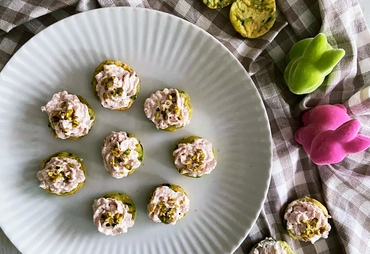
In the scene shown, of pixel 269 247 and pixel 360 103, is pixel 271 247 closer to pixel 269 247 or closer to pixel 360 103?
pixel 269 247

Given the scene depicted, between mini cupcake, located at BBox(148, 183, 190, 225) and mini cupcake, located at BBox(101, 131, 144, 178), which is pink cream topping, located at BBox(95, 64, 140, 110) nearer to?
mini cupcake, located at BBox(101, 131, 144, 178)

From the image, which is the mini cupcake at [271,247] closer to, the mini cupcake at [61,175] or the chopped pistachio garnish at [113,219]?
the chopped pistachio garnish at [113,219]

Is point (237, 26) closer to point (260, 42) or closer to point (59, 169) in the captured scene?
point (260, 42)

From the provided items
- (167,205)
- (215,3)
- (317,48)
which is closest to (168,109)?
(167,205)

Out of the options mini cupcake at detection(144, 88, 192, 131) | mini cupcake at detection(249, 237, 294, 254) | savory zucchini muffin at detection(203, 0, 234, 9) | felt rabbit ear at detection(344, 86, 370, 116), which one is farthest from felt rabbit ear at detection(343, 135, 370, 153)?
savory zucchini muffin at detection(203, 0, 234, 9)

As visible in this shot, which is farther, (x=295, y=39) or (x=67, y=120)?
(x=295, y=39)

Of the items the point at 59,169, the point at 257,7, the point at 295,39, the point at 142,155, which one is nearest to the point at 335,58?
the point at 295,39
